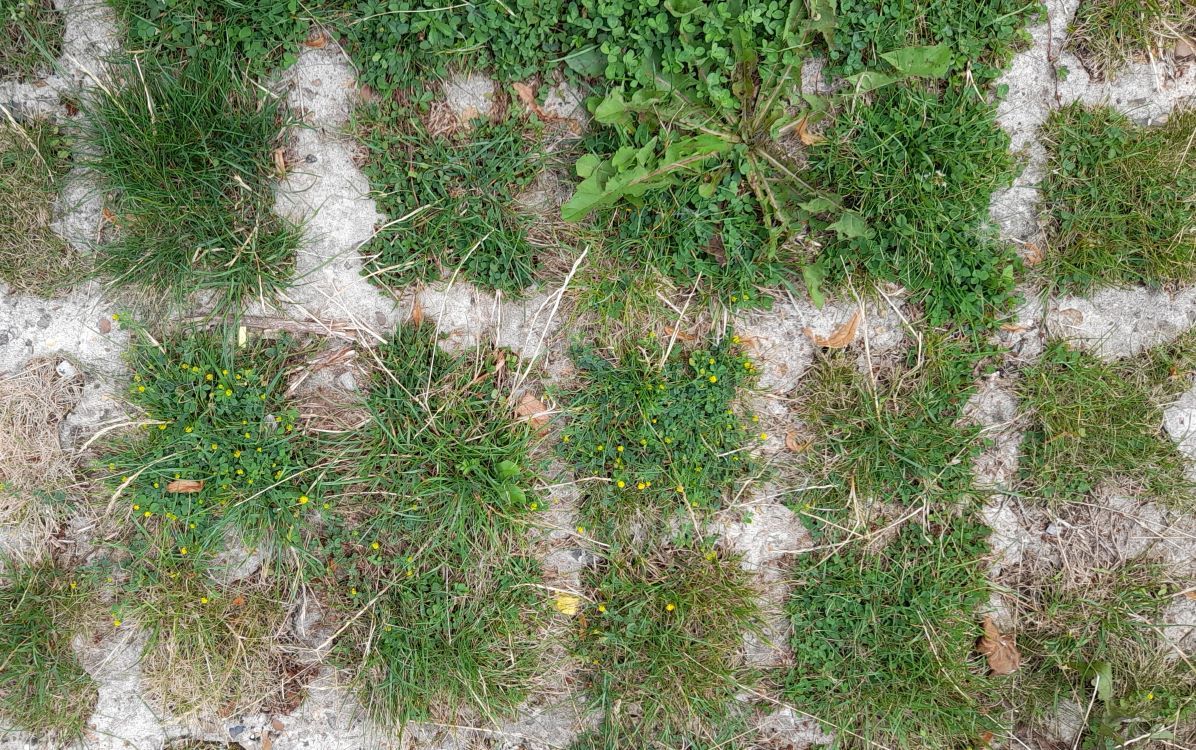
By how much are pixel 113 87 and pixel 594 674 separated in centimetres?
353

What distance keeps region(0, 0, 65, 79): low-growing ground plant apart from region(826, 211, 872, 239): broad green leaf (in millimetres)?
3668

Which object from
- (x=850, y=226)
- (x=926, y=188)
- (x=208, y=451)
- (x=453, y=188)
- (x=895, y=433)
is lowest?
(x=208, y=451)

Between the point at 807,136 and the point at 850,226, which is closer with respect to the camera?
the point at 850,226

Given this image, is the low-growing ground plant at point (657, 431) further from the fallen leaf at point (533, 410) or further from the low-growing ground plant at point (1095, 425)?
the low-growing ground plant at point (1095, 425)

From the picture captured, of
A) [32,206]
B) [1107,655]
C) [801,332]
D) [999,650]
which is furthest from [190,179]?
[1107,655]

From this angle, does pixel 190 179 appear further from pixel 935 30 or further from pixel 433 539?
pixel 935 30

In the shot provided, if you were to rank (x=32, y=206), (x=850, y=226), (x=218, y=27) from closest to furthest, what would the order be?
(x=850, y=226) → (x=218, y=27) → (x=32, y=206)

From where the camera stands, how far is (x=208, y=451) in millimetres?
3039

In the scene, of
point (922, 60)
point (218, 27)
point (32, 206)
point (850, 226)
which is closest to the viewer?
point (922, 60)

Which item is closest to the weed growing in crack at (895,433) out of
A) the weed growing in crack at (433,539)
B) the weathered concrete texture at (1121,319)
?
the weathered concrete texture at (1121,319)

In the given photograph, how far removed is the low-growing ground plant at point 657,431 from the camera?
3.03 metres

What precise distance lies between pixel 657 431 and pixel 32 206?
3.12 meters

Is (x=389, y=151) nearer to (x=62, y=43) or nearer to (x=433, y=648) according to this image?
(x=62, y=43)

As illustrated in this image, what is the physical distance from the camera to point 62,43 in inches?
120
